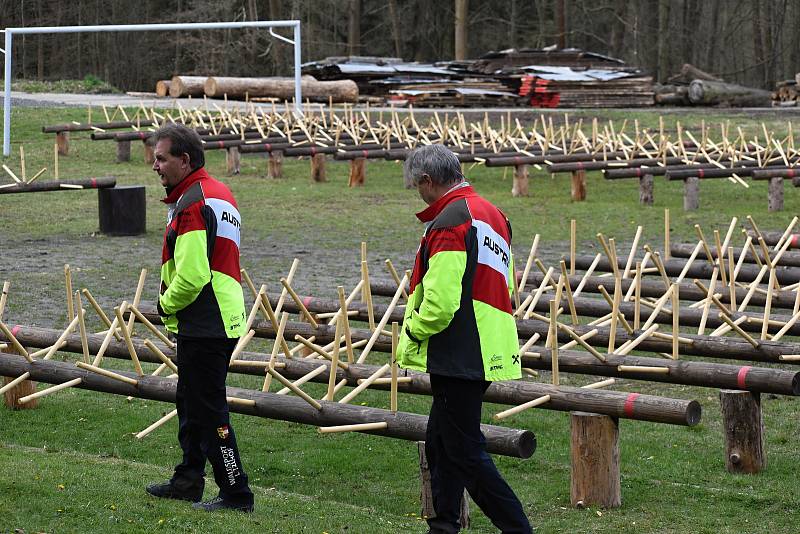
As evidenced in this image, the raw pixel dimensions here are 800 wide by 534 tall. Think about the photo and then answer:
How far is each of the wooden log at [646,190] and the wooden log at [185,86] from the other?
13304mm

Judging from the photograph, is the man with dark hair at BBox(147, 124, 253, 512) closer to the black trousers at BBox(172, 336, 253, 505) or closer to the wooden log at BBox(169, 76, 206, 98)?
the black trousers at BBox(172, 336, 253, 505)

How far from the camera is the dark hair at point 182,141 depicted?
558cm

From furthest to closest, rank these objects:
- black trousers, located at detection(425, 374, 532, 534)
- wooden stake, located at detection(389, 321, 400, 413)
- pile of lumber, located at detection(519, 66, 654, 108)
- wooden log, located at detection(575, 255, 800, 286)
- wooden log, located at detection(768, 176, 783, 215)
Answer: pile of lumber, located at detection(519, 66, 654, 108) < wooden log, located at detection(768, 176, 783, 215) < wooden log, located at detection(575, 255, 800, 286) < wooden stake, located at detection(389, 321, 400, 413) < black trousers, located at detection(425, 374, 532, 534)

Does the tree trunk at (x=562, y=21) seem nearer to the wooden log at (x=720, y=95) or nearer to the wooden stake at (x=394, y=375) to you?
the wooden log at (x=720, y=95)

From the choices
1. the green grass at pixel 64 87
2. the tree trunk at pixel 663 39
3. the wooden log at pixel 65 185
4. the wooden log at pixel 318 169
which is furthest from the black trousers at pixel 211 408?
the tree trunk at pixel 663 39

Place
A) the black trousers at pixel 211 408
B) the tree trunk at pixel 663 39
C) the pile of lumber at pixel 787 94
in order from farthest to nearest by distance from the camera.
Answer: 1. the tree trunk at pixel 663 39
2. the pile of lumber at pixel 787 94
3. the black trousers at pixel 211 408

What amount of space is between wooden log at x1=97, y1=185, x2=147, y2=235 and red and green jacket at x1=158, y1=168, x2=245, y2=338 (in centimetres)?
1028

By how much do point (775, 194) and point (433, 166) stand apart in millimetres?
→ 14013

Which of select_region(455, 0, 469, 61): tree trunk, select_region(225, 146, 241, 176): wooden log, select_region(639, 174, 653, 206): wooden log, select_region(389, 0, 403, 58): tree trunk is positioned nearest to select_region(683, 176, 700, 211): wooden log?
select_region(639, 174, 653, 206): wooden log

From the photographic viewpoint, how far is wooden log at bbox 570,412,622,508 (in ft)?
20.6

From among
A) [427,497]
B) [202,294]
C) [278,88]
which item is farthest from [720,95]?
[202,294]

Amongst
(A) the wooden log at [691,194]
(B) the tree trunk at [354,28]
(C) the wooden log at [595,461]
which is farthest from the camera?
(B) the tree trunk at [354,28]

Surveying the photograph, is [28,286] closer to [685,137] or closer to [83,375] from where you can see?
[83,375]

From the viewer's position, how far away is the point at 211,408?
5691 mm
